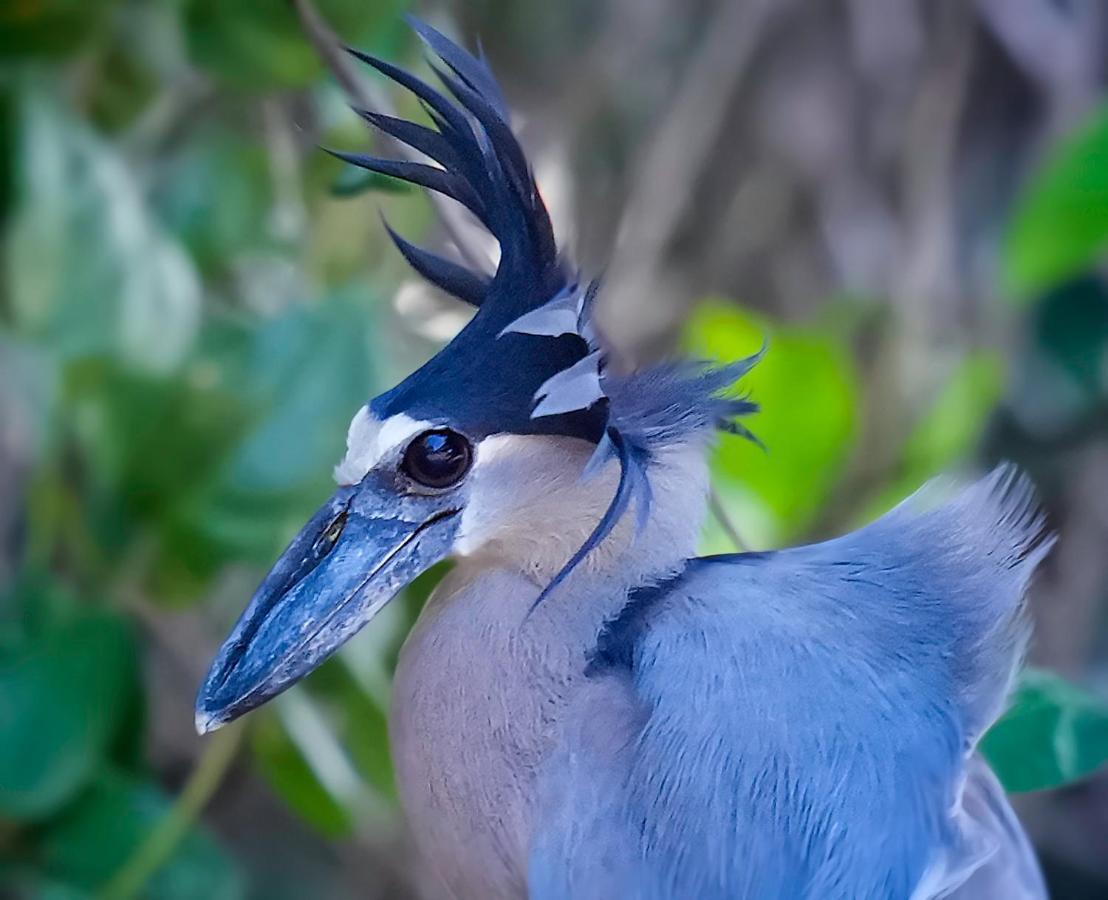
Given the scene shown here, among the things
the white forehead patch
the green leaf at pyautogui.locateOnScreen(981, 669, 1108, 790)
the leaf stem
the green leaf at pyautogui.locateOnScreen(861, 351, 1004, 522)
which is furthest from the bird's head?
the green leaf at pyautogui.locateOnScreen(861, 351, 1004, 522)

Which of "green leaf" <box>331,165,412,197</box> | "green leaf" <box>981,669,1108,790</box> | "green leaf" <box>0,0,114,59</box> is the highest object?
"green leaf" <box>0,0,114,59</box>

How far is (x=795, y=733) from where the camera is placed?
18.9 inches

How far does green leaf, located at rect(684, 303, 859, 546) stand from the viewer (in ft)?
3.37

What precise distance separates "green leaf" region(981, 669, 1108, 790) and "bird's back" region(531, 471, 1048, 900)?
5 cm

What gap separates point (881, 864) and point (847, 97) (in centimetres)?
145

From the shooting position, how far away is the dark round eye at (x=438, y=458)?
0.50m

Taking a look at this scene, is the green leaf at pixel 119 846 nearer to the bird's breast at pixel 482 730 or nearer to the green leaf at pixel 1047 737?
the bird's breast at pixel 482 730

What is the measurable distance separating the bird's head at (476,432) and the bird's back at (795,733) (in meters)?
0.06

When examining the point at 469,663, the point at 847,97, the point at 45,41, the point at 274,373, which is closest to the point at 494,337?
the point at 469,663

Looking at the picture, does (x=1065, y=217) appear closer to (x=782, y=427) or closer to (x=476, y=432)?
(x=782, y=427)

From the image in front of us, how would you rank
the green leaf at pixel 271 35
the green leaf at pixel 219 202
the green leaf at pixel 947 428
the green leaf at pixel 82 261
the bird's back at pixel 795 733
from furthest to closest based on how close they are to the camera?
the green leaf at pixel 947 428
the green leaf at pixel 219 202
the green leaf at pixel 82 261
the green leaf at pixel 271 35
the bird's back at pixel 795 733

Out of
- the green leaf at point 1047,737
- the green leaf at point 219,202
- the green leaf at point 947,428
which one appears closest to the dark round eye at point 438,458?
the green leaf at point 1047,737

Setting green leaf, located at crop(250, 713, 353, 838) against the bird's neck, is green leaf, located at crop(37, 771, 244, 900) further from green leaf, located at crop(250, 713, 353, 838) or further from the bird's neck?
the bird's neck

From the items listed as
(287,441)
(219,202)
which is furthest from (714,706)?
(219,202)
